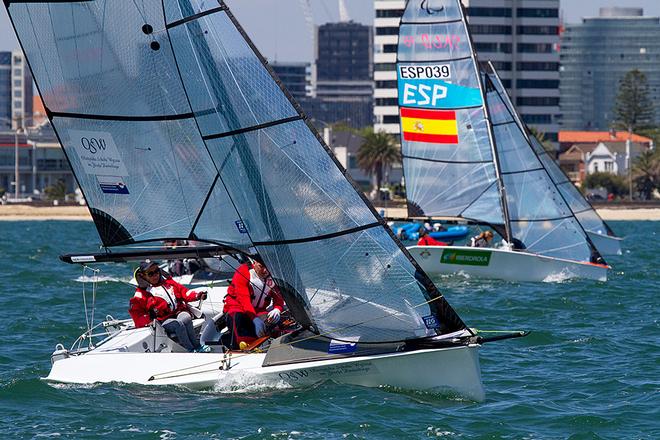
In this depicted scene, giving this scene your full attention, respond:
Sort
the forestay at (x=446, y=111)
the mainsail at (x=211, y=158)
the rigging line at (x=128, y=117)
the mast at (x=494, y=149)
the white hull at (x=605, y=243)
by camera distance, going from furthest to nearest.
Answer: the white hull at (x=605, y=243) → the forestay at (x=446, y=111) → the mast at (x=494, y=149) → the rigging line at (x=128, y=117) → the mainsail at (x=211, y=158)

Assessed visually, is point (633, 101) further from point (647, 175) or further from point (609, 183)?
point (647, 175)

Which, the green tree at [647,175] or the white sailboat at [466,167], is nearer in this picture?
the white sailboat at [466,167]

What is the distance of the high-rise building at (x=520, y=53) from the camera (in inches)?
4665

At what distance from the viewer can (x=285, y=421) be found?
1362 centimetres

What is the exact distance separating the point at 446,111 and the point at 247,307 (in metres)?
15.7

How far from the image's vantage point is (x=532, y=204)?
30.9 metres

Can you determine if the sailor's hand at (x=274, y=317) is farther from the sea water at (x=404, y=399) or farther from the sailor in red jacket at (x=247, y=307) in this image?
the sea water at (x=404, y=399)

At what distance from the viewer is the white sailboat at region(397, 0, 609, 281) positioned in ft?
97.5

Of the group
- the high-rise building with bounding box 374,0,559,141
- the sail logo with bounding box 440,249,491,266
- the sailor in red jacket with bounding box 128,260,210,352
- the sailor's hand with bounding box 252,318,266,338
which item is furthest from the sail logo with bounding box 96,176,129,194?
the high-rise building with bounding box 374,0,559,141

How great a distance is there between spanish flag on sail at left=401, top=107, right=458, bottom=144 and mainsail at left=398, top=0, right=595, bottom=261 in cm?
2

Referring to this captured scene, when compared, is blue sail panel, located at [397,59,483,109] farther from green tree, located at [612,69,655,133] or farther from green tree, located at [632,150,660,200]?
green tree, located at [612,69,655,133]

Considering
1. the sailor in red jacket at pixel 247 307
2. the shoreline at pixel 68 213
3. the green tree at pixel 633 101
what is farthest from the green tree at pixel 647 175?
the sailor in red jacket at pixel 247 307

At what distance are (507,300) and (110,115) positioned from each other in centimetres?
1166

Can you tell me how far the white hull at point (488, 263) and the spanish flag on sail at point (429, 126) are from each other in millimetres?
2736
